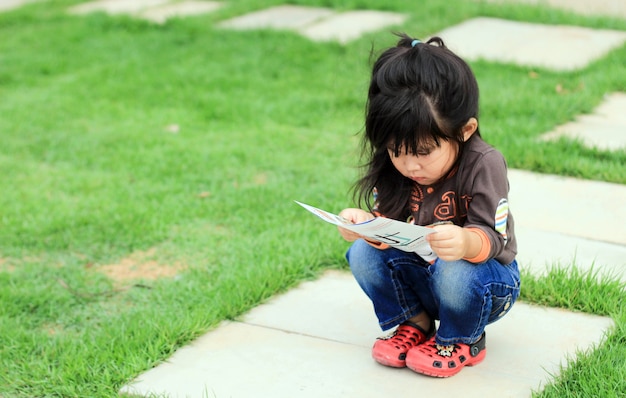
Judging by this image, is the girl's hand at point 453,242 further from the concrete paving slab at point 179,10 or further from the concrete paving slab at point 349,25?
the concrete paving slab at point 179,10

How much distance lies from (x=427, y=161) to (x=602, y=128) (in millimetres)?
2595

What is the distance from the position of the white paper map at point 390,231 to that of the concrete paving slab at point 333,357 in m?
0.45

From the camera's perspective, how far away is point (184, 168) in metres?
4.85

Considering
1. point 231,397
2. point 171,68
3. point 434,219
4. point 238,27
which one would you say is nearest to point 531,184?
point 434,219

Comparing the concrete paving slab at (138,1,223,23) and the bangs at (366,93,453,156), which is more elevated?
the bangs at (366,93,453,156)

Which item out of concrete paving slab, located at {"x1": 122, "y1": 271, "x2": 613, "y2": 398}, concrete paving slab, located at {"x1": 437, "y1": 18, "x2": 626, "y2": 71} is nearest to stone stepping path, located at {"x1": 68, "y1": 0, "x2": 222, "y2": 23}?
concrete paving slab, located at {"x1": 437, "y1": 18, "x2": 626, "y2": 71}

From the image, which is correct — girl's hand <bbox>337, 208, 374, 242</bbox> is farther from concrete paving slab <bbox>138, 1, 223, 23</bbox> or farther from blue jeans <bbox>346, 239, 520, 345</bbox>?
concrete paving slab <bbox>138, 1, 223, 23</bbox>

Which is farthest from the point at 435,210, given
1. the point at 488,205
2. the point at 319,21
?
the point at 319,21

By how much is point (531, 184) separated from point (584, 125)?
2.81ft

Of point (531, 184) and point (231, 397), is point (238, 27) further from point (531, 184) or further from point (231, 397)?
point (231, 397)

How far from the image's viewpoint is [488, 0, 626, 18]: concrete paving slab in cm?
719

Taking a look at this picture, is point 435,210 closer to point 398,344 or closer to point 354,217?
point 354,217

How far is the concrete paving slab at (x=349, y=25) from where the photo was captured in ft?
22.4

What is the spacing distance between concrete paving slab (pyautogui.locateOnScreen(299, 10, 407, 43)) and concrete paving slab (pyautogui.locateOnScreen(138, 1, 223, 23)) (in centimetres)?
125
